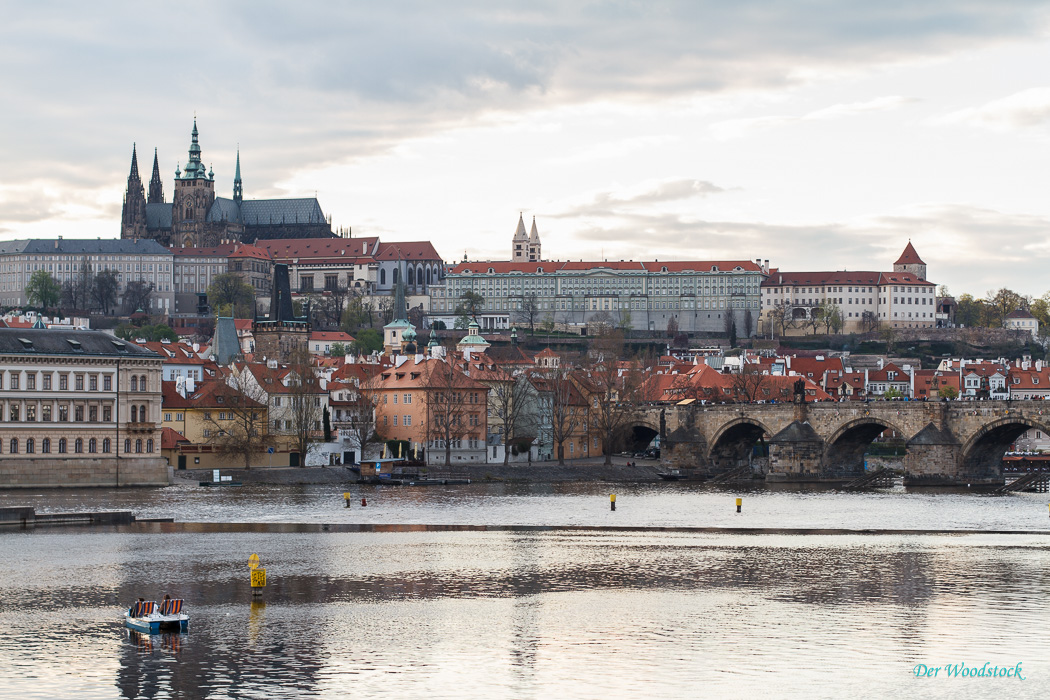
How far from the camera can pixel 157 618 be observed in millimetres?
26953

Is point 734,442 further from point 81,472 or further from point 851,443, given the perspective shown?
point 81,472

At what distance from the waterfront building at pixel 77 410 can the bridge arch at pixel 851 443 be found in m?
34.7

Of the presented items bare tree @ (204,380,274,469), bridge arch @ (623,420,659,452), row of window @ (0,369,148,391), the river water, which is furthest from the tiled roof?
bridge arch @ (623,420,659,452)

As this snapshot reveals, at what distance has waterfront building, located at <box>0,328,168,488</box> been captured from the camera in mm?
61594

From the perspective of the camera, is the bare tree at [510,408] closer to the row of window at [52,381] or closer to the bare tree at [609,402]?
the bare tree at [609,402]

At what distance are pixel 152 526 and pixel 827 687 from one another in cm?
2791

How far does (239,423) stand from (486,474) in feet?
39.4

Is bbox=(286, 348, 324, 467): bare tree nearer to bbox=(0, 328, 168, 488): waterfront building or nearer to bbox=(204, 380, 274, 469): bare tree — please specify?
bbox=(204, 380, 274, 469): bare tree

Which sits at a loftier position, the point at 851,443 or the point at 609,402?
the point at 609,402

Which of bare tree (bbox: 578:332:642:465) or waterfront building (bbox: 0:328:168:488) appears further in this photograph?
bare tree (bbox: 578:332:642:465)

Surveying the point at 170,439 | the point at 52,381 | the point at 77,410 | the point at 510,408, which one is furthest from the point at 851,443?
the point at 52,381

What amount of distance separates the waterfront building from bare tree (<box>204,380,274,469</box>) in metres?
6.54

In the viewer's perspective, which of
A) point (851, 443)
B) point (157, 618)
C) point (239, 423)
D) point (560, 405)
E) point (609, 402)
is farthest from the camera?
point (609, 402)

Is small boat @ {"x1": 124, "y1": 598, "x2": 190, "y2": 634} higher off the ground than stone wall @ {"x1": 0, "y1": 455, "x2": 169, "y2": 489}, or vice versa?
stone wall @ {"x1": 0, "y1": 455, "x2": 169, "y2": 489}
